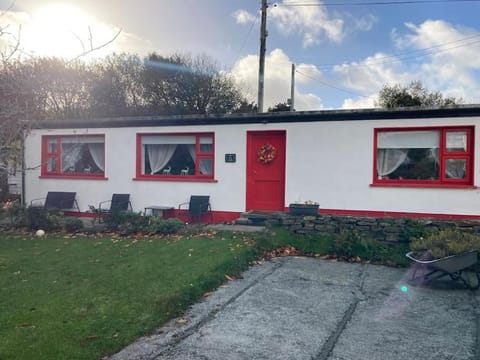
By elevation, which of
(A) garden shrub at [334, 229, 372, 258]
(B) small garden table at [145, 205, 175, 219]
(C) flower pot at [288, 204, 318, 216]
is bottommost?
(A) garden shrub at [334, 229, 372, 258]

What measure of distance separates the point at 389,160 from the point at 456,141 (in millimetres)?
1457

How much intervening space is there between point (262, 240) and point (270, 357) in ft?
14.1

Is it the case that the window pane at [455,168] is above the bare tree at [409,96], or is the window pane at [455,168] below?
below

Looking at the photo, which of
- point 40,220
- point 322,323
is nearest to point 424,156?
point 322,323

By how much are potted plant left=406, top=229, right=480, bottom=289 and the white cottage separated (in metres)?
2.98

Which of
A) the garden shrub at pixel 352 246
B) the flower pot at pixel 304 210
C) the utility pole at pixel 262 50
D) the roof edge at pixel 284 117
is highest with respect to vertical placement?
the utility pole at pixel 262 50

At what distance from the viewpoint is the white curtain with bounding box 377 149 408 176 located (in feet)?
29.5

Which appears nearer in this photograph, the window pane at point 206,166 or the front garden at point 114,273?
the front garden at point 114,273

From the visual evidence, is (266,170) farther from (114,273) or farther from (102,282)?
(102,282)

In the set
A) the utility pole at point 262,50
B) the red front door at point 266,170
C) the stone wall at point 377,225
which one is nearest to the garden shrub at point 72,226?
the red front door at point 266,170

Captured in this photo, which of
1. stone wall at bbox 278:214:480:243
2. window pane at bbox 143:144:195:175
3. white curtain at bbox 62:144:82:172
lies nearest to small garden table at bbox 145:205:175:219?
window pane at bbox 143:144:195:175

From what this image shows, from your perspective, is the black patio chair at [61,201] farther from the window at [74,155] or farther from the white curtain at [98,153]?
the white curtain at [98,153]

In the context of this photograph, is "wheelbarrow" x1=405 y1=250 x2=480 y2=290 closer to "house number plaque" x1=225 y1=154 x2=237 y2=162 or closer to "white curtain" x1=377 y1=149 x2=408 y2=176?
"white curtain" x1=377 y1=149 x2=408 y2=176

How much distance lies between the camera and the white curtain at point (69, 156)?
11828mm
